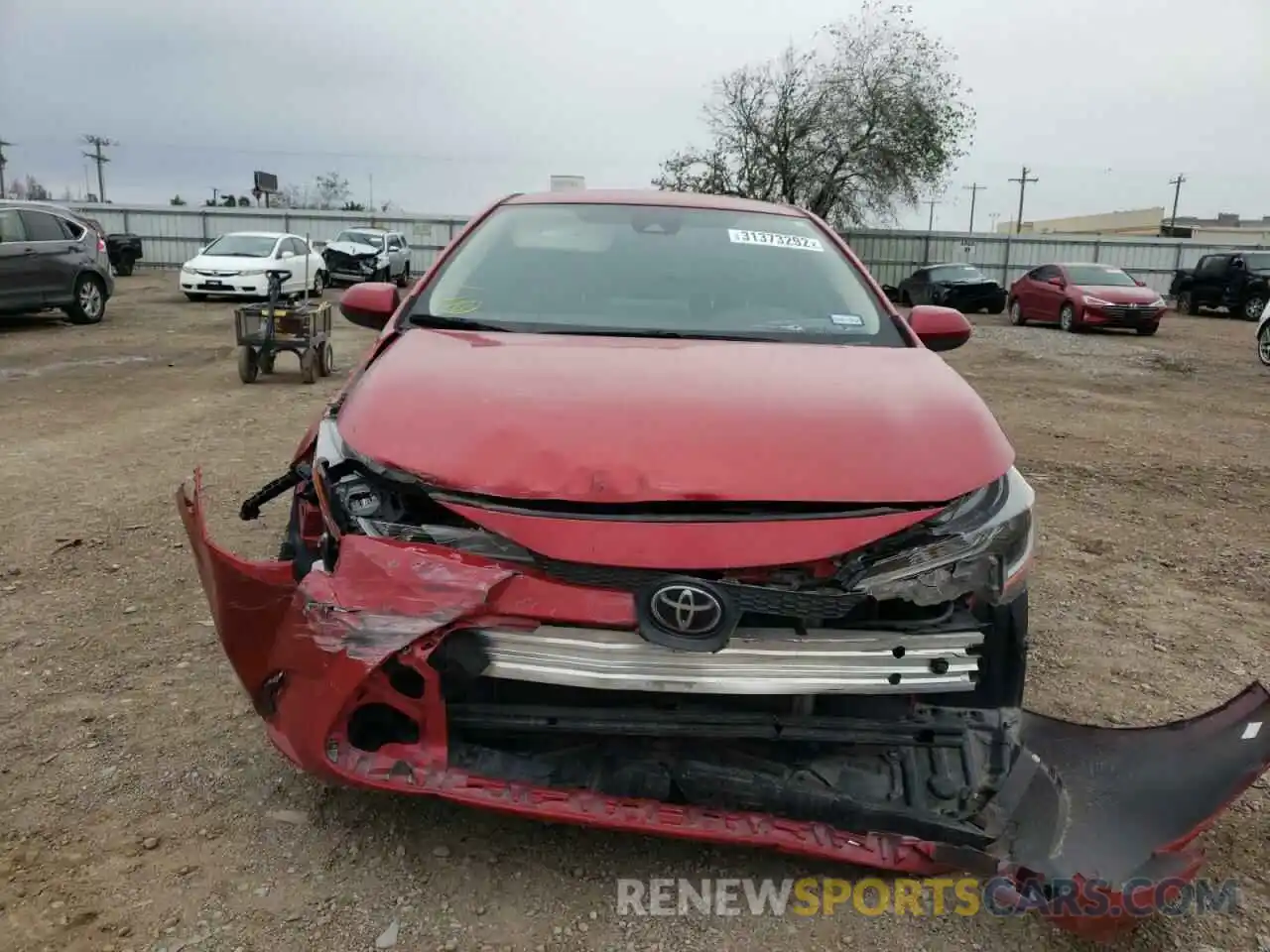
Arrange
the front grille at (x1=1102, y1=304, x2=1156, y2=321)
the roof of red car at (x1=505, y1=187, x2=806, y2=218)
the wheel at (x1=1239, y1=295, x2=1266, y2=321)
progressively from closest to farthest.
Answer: the roof of red car at (x1=505, y1=187, x2=806, y2=218)
the front grille at (x1=1102, y1=304, x2=1156, y2=321)
the wheel at (x1=1239, y1=295, x2=1266, y2=321)

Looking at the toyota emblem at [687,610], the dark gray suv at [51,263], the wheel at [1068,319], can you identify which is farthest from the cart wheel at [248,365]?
the wheel at [1068,319]

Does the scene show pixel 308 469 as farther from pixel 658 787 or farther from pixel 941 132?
pixel 941 132

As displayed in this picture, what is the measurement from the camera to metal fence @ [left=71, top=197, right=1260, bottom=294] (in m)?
28.7

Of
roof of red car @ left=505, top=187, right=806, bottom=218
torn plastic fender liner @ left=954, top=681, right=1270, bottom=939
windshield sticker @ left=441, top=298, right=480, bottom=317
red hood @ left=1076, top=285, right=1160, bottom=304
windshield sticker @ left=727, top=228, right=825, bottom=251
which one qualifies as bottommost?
torn plastic fender liner @ left=954, top=681, right=1270, bottom=939

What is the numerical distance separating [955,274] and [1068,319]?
520 cm

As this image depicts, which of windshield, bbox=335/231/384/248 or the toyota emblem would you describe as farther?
windshield, bbox=335/231/384/248

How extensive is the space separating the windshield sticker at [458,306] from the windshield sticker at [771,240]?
0.98m

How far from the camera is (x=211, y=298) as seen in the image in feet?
61.4

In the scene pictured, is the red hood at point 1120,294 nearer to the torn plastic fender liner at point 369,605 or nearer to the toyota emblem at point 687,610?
the toyota emblem at point 687,610

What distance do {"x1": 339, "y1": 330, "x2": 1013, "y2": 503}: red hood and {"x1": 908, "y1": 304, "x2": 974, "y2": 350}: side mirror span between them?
0.85 m

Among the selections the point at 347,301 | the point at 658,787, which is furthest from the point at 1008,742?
the point at 347,301

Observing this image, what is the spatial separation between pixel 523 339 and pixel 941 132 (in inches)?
1245

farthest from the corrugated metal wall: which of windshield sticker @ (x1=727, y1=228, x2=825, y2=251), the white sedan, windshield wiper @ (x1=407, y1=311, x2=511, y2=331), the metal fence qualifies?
windshield wiper @ (x1=407, y1=311, x2=511, y2=331)

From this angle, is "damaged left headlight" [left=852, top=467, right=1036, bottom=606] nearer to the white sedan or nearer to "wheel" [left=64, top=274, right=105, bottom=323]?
"wheel" [left=64, top=274, right=105, bottom=323]
